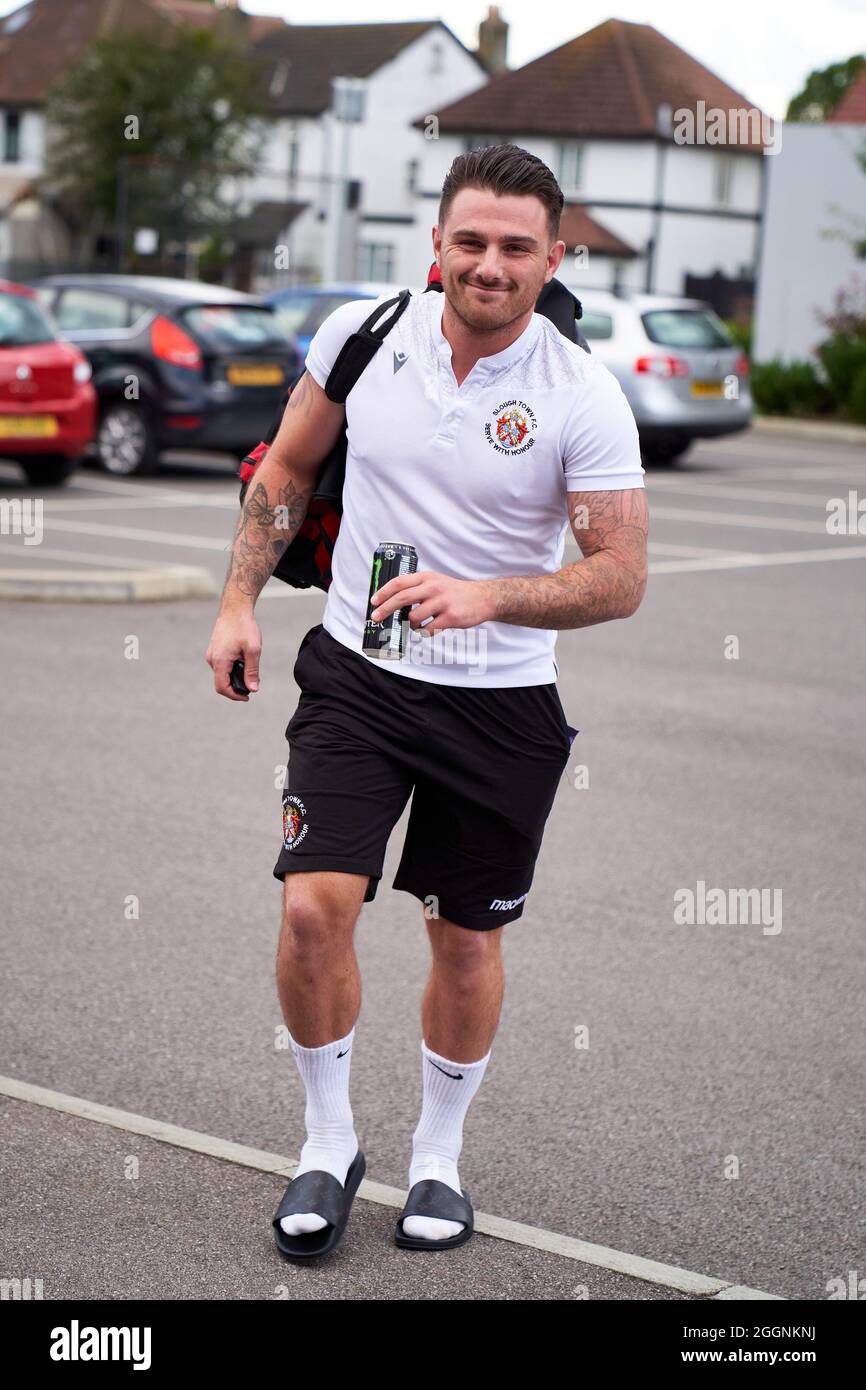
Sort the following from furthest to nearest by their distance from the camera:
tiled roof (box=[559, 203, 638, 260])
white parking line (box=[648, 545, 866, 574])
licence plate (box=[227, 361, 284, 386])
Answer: tiled roof (box=[559, 203, 638, 260]) → licence plate (box=[227, 361, 284, 386]) → white parking line (box=[648, 545, 866, 574])

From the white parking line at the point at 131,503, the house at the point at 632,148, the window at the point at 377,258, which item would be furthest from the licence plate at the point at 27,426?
the window at the point at 377,258

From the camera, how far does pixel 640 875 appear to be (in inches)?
259

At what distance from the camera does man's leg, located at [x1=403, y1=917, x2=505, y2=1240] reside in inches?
152

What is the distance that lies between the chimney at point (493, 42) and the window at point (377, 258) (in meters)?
11.2

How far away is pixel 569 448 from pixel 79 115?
58.6 metres

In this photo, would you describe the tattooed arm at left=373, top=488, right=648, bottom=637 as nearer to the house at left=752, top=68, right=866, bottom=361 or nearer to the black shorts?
the black shorts

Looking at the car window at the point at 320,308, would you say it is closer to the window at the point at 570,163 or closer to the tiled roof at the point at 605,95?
the tiled roof at the point at 605,95

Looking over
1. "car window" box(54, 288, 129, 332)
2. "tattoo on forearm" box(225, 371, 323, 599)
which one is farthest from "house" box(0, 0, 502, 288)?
"tattoo on forearm" box(225, 371, 323, 599)

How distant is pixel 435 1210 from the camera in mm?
3801

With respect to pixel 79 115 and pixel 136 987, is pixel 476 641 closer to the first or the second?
pixel 136 987

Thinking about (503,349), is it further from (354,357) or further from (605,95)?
(605,95)

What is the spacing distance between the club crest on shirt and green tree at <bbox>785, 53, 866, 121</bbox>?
296 feet

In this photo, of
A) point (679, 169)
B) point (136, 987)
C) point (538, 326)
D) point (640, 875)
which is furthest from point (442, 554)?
point (679, 169)

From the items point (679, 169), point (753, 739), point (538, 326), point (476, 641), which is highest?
point (679, 169)
